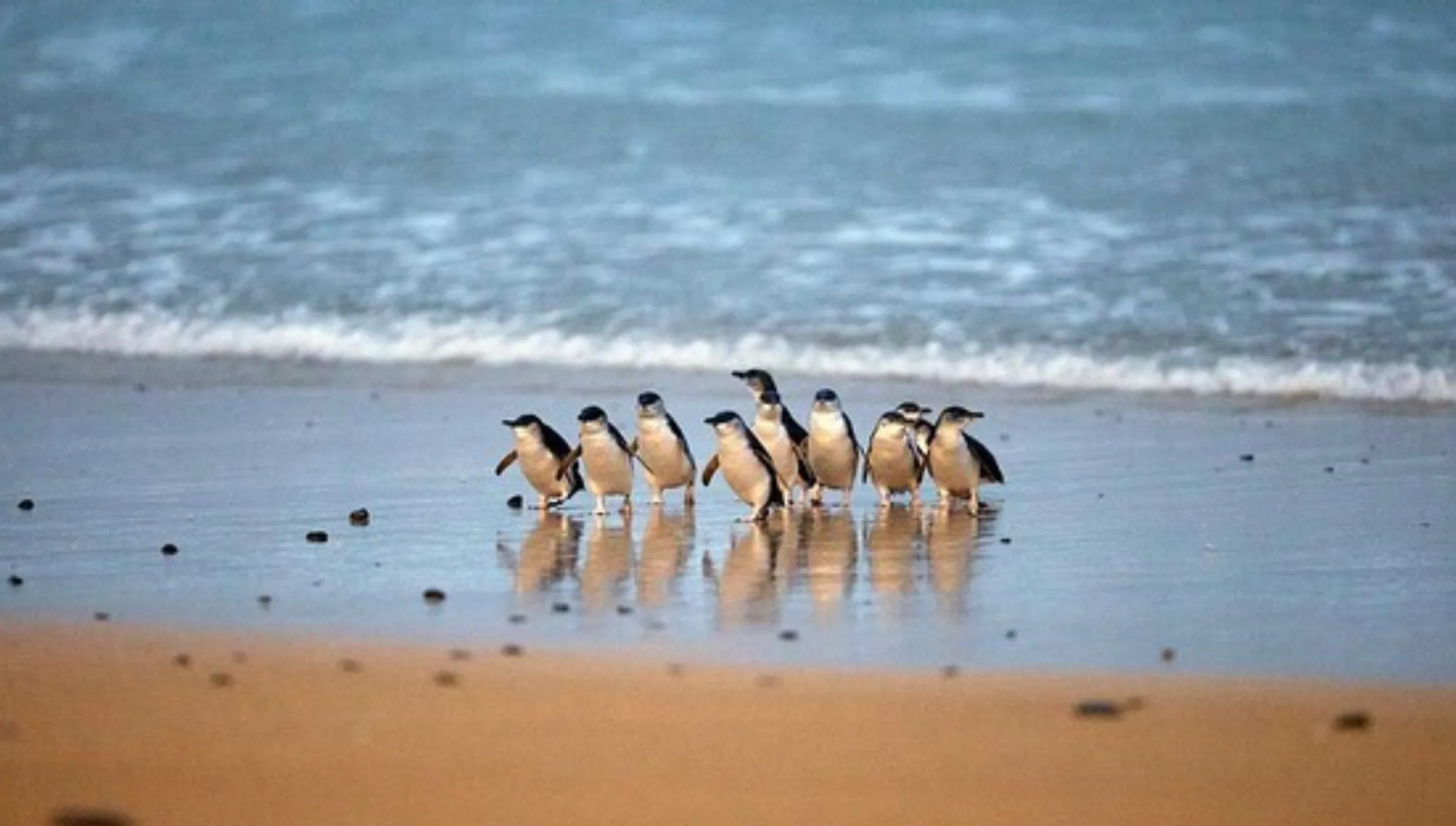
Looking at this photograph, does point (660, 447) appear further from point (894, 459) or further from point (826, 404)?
point (894, 459)

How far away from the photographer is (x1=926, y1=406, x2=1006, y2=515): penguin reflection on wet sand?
1077 cm

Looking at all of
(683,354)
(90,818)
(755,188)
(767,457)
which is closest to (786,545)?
(767,457)

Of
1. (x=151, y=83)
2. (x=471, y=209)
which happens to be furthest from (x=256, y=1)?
(x=471, y=209)

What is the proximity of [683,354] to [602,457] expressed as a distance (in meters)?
4.28

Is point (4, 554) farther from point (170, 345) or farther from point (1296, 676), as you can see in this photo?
point (170, 345)

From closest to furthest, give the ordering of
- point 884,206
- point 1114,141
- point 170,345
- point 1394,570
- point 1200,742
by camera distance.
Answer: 1. point 1200,742
2. point 1394,570
3. point 170,345
4. point 884,206
5. point 1114,141

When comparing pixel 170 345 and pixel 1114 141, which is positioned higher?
pixel 1114 141

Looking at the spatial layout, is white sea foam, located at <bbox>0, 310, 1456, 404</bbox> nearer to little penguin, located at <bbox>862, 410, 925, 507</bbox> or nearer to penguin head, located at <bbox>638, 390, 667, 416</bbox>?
little penguin, located at <bbox>862, 410, 925, 507</bbox>

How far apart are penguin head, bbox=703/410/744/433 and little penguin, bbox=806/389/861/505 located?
1.25ft

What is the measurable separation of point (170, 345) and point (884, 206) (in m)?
4.72

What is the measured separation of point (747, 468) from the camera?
34.7ft

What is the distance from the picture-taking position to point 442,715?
7.08m

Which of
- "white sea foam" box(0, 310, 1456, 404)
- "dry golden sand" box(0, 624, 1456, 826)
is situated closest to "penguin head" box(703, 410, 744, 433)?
"dry golden sand" box(0, 624, 1456, 826)

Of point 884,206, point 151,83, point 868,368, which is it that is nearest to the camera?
point 868,368
